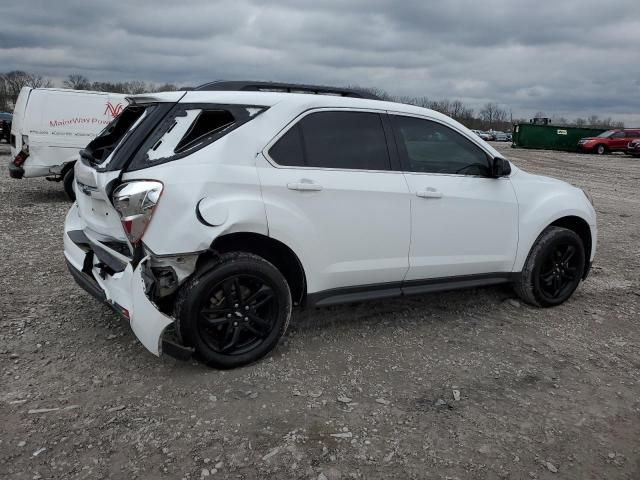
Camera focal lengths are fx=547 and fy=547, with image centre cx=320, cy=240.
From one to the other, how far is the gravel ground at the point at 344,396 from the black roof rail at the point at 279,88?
1.80 m

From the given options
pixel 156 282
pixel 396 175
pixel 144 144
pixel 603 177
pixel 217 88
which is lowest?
pixel 603 177

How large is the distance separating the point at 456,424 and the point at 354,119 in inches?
85.1

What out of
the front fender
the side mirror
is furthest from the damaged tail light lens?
the front fender

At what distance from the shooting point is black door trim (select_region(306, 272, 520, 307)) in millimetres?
3828

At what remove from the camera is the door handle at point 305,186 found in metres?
3.54

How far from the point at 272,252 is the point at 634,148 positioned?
33290 millimetres

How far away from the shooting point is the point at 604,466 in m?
2.77

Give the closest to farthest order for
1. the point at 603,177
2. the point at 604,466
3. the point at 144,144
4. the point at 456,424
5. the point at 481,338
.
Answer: the point at 604,466 → the point at 456,424 → the point at 144,144 → the point at 481,338 → the point at 603,177

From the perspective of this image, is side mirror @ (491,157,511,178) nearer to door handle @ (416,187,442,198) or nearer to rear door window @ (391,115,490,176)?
rear door window @ (391,115,490,176)

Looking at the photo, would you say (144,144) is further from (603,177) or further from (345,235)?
(603,177)

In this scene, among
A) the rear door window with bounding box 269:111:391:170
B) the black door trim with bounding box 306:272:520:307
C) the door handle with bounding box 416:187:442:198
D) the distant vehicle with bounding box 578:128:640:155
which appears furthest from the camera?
the distant vehicle with bounding box 578:128:640:155

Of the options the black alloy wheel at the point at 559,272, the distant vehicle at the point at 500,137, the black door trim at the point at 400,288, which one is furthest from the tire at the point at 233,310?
the distant vehicle at the point at 500,137

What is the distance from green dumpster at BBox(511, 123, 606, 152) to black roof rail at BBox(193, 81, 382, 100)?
36.5 metres

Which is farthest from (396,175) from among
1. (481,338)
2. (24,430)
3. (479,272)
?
(24,430)
